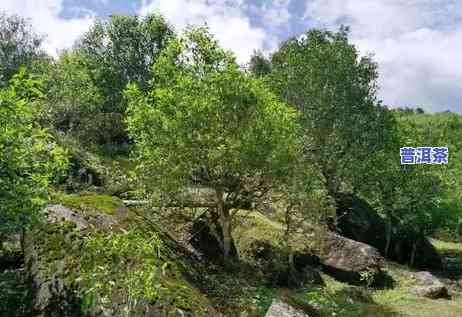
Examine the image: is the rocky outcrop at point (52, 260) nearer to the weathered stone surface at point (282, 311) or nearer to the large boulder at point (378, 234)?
the weathered stone surface at point (282, 311)

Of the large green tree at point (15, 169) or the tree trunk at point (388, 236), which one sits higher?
the large green tree at point (15, 169)

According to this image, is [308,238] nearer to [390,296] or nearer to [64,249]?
[390,296]

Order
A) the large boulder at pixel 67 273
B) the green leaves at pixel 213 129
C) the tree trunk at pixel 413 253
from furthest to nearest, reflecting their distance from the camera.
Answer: the tree trunk at pixel 413 253 → the green leaves at pixel 213 129 → the large boulder at pixel 67 273

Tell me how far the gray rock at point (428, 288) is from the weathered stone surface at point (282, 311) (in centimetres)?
1552

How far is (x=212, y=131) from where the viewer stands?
83.8ft

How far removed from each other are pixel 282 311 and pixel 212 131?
1005 centimetres

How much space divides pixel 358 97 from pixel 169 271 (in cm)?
3615

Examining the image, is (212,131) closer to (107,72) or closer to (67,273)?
(67,273)

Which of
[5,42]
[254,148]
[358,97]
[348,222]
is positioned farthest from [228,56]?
[5,42]

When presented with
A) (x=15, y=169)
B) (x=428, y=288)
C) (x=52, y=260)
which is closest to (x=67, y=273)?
(x=52, y=260)

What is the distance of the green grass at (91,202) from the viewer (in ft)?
62.8

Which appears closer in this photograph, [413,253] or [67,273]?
[67,273]

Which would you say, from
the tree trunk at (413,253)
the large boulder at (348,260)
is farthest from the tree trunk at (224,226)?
the tree trunk at (413,253)
